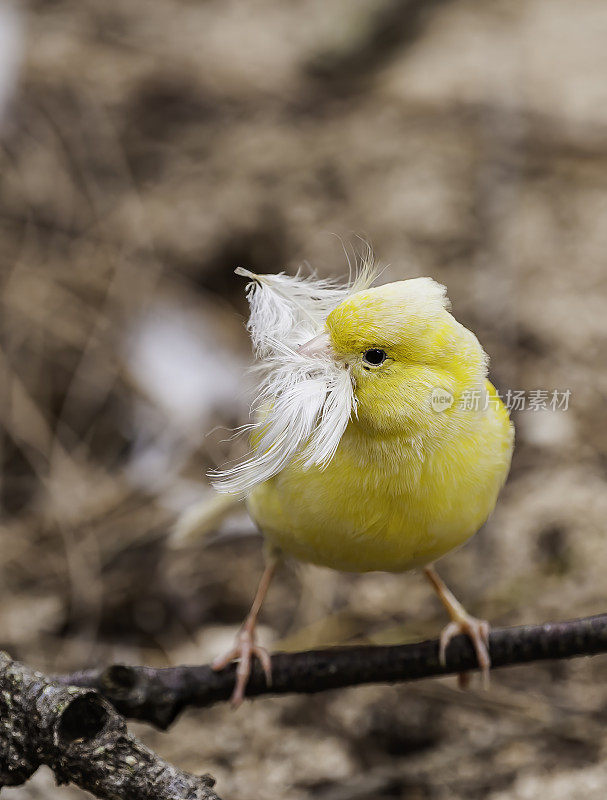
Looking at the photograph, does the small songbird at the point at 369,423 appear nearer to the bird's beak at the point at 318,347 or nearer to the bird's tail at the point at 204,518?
the bird's beak at the point at 318,347

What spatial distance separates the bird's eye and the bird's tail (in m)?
1.25

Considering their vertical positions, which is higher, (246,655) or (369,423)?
(369,423)

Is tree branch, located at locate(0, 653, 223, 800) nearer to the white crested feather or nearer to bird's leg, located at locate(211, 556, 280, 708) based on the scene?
the white crested feather

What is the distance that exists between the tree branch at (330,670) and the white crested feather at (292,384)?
0.60m

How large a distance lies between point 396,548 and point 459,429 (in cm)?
33

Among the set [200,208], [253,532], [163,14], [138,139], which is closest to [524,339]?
[253,532]

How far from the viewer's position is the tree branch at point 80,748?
1912 millimetres

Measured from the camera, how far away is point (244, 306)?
4.90m

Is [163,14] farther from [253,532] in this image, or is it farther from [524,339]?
[253,532]

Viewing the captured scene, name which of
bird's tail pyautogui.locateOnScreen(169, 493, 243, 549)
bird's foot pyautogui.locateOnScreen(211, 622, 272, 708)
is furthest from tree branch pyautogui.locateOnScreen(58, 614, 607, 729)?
bird's tail pyautogui.locateOnScreen(169, 493, 243, 549)

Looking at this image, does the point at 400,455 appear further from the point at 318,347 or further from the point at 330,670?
the point at 330,670

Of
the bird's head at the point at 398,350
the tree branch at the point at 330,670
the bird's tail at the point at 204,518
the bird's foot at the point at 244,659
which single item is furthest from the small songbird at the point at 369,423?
the bird's tail at the point at 204,518

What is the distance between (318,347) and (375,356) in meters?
0.14

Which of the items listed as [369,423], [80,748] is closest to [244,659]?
[80,748]
